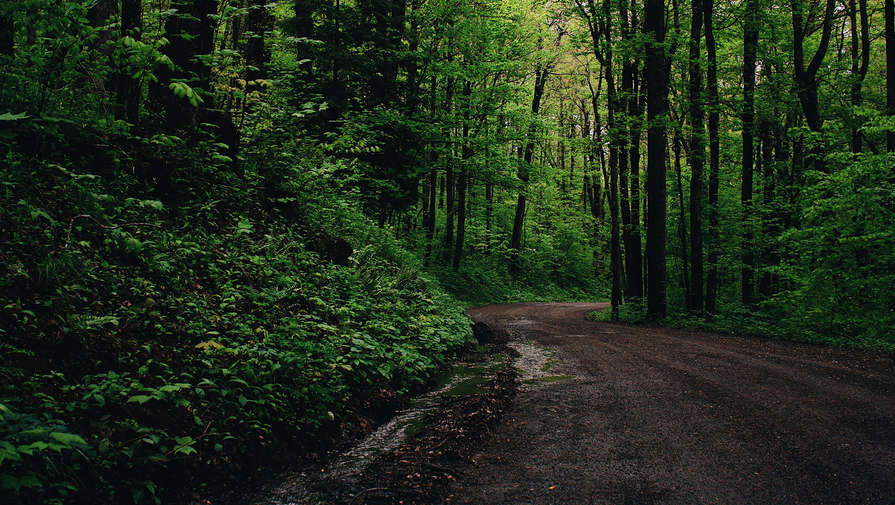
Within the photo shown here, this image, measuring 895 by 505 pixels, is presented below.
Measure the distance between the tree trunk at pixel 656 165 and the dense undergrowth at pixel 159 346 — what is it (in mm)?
9593

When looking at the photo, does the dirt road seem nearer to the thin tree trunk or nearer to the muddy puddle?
the muddy puddle

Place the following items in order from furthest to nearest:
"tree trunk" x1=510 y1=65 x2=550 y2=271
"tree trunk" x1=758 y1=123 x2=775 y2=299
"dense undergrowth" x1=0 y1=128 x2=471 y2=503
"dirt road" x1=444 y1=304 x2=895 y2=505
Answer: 1. "tree trunk" x1=510 y1=65 x2=550 y2=271
2. "tree trunk" x1=758 y1=123 x2=775 y2=299
3. "dirt road" x1=444 y1=304 x2=895 y2=505
4. "dense undergrowth" x1=0 y1=128 x2=471 y2=503

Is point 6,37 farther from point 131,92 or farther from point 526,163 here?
point 526,163

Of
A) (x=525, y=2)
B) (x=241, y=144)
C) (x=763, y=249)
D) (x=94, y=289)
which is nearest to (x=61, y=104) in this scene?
(x=94, y=289)

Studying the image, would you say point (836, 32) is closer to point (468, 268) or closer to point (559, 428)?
point (468, 268)

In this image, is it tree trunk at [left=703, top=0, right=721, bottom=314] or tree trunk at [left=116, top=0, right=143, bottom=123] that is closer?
tree trunk at [left=116, top=0, right=143, bottom=123]

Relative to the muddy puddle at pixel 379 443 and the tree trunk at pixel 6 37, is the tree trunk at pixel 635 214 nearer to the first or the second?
the muddy puddle at pixel 379 443

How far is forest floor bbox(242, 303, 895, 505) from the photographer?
332cm

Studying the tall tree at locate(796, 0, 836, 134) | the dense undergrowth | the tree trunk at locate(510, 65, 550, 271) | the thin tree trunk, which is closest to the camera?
the dense undergrowth

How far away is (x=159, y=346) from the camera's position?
407 cm

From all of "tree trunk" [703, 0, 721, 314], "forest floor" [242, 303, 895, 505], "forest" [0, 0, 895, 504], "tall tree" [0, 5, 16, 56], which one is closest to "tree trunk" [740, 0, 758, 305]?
"forest" [0, 0, 895, 504]

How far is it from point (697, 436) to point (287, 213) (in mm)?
7630

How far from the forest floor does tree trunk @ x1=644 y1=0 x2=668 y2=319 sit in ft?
21.6

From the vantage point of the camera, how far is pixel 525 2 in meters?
24.1
